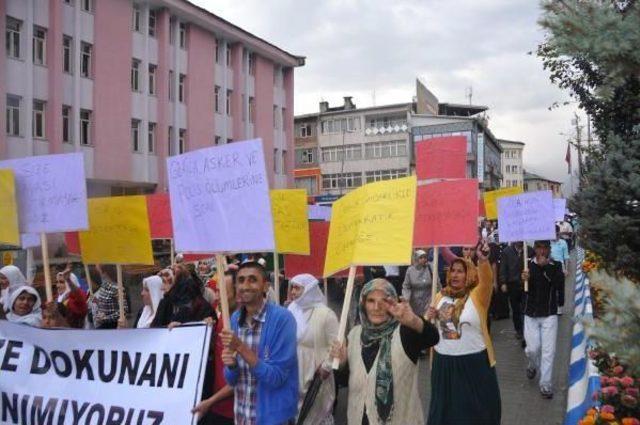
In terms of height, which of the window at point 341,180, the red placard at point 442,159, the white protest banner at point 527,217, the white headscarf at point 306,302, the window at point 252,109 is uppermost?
the window at point 252,109

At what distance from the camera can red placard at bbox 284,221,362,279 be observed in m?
7.14

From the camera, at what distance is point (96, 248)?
675cm

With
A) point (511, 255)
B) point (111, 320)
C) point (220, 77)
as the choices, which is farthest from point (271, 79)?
point (111, 320)

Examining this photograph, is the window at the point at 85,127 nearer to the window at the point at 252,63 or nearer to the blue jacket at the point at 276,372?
the window at the point at 252,63

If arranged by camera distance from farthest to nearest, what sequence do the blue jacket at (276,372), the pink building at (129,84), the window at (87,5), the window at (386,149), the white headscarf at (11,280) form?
the window at (386,149), the window at (87,5), the pink building at (129,84), the white headscarf at (11,280), the blue jacket at (276,372)

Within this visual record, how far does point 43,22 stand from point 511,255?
1975 cm

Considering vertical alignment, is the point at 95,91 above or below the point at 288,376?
above

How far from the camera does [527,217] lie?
8.84 m

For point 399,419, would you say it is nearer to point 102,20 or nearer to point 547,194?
point 547,194

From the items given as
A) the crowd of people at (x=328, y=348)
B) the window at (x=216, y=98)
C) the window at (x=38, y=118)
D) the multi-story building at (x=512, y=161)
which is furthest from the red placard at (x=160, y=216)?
the multi-story building at (x=512, y=161)

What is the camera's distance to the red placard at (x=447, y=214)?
5723mm

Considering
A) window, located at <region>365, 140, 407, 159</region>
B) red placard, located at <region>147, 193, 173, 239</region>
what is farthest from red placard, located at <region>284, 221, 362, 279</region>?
window, located at <region>365, 140, 407, 159</region>

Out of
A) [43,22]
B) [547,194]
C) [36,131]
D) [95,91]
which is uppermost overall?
[43,22]

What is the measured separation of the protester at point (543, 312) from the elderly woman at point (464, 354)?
2.72m
